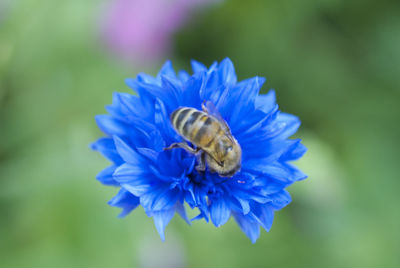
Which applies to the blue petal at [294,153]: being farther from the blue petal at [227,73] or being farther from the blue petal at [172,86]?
the blue petal at [172,86]

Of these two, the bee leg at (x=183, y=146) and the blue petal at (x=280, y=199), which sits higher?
the bee leg at (x=183, y=146)

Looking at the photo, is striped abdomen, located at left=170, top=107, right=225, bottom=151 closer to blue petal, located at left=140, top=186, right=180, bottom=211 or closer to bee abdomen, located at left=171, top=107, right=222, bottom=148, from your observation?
bee abdomen, located at left=171, top=107, right=222, bottom=148

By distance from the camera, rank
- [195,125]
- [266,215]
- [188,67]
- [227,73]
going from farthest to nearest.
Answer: [188,67]
[227,73]
[266,215]
[195,125]

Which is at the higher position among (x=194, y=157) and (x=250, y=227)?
→ (x=194, y=157)

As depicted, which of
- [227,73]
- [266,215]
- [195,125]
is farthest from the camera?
[227,73]

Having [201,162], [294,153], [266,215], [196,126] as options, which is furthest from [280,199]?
[196,126]

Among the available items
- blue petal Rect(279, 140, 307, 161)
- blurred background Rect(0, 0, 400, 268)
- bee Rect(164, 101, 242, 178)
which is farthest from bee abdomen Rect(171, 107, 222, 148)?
blurred background Rect(0, 0, 400, 268)

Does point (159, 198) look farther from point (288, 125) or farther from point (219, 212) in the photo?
point (288, 125)

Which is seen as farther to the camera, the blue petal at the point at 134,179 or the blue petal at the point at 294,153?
the blue petal at the point at 294,153

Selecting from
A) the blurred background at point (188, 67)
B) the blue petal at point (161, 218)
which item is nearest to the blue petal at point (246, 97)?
the blue petal at point (161, 218)
